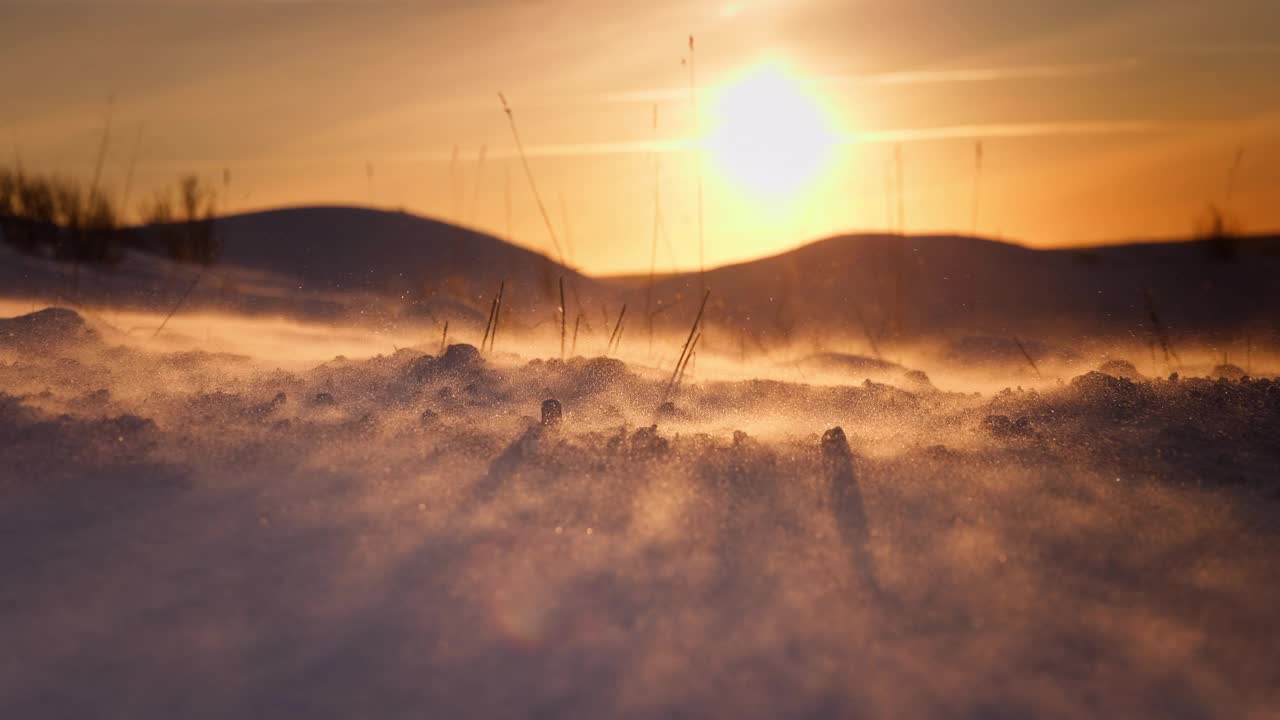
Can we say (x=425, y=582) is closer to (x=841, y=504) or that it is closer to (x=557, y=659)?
(x=557, y=659)

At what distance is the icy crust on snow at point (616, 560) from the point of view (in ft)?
3.92

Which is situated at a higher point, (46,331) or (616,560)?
(46,331)

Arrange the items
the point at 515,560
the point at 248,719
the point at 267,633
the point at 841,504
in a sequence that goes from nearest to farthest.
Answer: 1. the point at 248,719
2. the point at 267,633
3. the point at 515,560
4. the point at 841,504

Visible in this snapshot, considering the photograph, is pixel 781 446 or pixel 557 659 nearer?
pixel 557 659

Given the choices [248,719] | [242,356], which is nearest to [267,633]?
[248,719]

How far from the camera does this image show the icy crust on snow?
1194 millimetres

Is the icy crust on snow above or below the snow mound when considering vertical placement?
below

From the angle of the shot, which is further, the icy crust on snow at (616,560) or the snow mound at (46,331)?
the snow mound at (46,331)

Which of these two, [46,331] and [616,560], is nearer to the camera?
[616,560]

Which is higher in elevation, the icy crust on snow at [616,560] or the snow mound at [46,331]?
the snow mound at [46,331]

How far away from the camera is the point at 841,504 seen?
159 centimetres

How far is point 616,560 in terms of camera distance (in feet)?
4.66

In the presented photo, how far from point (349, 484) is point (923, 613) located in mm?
868

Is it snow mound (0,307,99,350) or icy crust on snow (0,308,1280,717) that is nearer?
icy crust on snow (0,308,1280,717)
